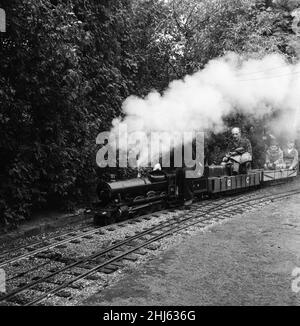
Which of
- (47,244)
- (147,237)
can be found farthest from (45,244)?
(147,237)

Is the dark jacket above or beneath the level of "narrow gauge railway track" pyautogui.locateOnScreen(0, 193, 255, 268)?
above

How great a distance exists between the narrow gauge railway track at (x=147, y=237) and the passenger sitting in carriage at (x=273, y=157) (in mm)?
4816

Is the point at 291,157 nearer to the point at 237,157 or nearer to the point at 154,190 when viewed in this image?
the point at 237,157

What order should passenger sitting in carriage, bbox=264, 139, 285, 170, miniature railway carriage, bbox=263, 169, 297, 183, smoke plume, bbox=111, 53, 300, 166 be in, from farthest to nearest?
passenger sitting in carriage, bbox=264, 139, 285, 170
miniature railway carriage, bbox=263, 169, 297, 183
smoke plume, bbox=111, 53, 300, 166

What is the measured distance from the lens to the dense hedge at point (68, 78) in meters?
9.69

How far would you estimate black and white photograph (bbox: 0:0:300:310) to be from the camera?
713cm

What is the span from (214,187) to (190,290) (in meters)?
8.23

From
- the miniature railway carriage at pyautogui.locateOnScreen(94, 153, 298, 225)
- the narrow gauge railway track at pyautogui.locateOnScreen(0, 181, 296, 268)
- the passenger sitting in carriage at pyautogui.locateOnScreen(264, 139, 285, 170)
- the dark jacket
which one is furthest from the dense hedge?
the passenger sitting in carriage at pyautogui.locateOnScreen(264, 139, 285, 170)

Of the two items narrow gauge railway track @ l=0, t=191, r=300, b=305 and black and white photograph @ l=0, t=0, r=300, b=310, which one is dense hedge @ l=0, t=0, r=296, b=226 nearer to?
black and white photograph @ l=0, t=0, r=300, b=310

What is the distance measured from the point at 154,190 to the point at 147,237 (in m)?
2.56

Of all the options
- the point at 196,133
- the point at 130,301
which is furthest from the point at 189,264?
the point at 196,133

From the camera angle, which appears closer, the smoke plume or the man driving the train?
the smoke plume

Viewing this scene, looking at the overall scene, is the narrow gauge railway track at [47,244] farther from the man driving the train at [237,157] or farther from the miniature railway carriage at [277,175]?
the miniature railway carriage at [277,175]

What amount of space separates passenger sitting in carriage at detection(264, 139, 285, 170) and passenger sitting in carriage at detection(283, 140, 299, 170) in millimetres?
462
